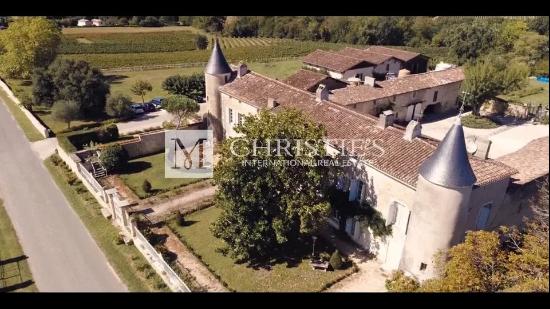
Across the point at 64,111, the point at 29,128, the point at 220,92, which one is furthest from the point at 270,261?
the point at 29,128

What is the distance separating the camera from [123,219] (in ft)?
89.1

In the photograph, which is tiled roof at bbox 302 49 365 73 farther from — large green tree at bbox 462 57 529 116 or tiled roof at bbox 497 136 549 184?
tiled roof at bbox 497 136 549 184

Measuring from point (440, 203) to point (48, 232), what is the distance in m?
24.3

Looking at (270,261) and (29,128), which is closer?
(270,261)

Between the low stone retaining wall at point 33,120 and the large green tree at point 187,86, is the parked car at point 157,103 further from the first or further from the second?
the low stone retaining wall at point 33,120

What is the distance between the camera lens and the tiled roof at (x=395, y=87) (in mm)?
40447

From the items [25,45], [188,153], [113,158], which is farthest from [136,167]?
[25,45]

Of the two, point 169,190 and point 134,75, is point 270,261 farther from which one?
point 134,75

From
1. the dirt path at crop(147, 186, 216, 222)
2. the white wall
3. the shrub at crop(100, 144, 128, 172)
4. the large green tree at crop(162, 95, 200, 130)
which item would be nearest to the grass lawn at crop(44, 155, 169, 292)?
the shrub at crop(100, 144, 128, 172)

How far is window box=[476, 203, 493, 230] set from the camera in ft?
75.0

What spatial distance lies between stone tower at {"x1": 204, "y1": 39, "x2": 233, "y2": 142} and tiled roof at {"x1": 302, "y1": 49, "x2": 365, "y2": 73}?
21.7m
